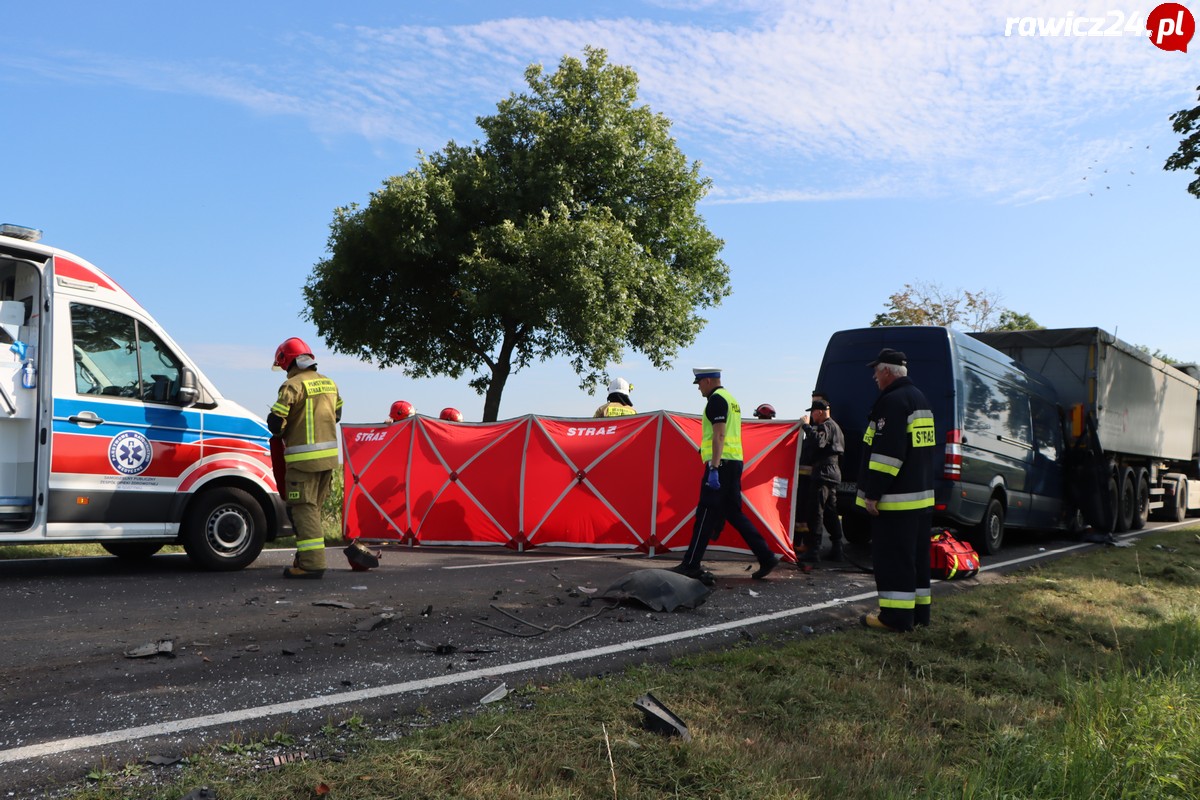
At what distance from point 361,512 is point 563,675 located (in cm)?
816

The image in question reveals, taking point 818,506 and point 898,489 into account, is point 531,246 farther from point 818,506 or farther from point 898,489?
point 898,489

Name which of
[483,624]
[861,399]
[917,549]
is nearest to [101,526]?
[483,624]

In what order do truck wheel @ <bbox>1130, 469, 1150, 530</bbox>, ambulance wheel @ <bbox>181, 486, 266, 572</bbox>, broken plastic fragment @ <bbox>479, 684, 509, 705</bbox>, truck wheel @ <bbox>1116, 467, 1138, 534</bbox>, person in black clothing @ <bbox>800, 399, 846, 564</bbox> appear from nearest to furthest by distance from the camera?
broken plastic fragment @ <bbox>479, 684, 509, 705</bbox> → ambulance wheel @ <bbox>181, 486, 266, 572</bbox> → person in black clothing @ <bbox>800, 399, 846, 564</bbox> → truck wheel @ <bbox>1116, 467, 1138, 534</bbox> → truck wheel @ <bbox>1130, 469, 1150, 530</bbox>

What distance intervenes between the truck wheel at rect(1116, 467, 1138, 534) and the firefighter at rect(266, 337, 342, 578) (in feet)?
46.3

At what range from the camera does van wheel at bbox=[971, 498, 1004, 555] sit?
11.4 m

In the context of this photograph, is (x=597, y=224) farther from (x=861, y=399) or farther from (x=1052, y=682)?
(x=1052, y=682)

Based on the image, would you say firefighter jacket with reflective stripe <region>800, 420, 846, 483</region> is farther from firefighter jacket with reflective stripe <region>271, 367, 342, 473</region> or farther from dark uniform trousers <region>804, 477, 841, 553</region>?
firefighter jacket with reflective stripe <region>271, 367, 342, 473</region>

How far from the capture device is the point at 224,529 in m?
8.23

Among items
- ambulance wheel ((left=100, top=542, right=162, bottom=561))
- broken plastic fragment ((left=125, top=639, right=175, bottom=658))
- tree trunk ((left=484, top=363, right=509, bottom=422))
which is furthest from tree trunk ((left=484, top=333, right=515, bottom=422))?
broken plastic fragment ((left=125, top=639, right=175, bottom=658))

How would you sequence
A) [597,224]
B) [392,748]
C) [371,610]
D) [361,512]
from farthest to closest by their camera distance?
1. [597,224]
2. [361,512]
3. [371,610]
4. [392,748]

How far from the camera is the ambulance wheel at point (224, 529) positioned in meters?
8.02

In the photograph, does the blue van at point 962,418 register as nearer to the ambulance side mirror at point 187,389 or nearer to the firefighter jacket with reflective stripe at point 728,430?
the firefighter jacket with reflective stripe at point 728,430

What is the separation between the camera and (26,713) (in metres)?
3.96

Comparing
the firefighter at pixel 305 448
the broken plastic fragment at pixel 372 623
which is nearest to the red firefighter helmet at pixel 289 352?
the firefighter at pixel 305 448
